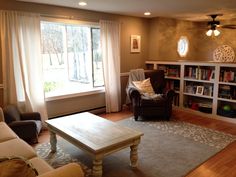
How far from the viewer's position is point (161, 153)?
9.70 ft

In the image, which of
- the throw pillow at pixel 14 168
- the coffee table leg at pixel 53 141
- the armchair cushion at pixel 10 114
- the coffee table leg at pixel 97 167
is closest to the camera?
the throw pillow at pixel 14 168

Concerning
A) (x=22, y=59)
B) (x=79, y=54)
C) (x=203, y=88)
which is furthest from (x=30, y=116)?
(x=203, y=88)


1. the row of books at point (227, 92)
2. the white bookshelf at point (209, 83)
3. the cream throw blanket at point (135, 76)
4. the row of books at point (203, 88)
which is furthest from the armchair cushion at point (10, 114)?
the row of books at point (227, 92)

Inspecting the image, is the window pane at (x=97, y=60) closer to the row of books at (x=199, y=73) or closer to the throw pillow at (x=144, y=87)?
the throw pillow at (x=144, y=87)

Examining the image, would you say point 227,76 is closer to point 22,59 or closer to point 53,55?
point 53,55

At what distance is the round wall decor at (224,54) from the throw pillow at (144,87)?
3.19 metres

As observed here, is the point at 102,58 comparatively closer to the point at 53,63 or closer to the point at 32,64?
the point at 53,63

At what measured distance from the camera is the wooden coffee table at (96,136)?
2201 mm

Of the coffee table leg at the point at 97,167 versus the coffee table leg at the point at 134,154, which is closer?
the coffee table leg at the point at 97,167

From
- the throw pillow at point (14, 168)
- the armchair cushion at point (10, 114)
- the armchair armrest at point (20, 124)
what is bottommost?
the armchair armrest at point (20, 124)

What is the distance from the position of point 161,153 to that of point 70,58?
2.83 metres

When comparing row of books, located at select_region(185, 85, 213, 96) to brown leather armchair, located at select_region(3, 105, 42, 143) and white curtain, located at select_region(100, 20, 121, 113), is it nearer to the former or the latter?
white curtain, located at select_region(100, 20, 121, 113)

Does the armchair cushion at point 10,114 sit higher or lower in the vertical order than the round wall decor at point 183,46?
lower

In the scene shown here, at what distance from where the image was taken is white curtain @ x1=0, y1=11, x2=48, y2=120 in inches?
136
